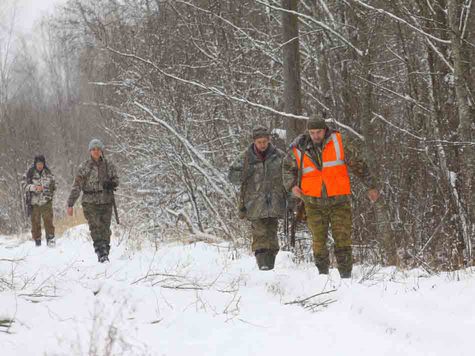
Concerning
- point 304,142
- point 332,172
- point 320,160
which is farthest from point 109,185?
point 332,172

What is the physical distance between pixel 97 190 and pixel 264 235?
9.79 feet

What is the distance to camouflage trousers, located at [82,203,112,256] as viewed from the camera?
8.18m

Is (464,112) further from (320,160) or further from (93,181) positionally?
(93,181)

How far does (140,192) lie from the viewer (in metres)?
13.3

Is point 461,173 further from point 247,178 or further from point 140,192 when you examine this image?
point 140,192

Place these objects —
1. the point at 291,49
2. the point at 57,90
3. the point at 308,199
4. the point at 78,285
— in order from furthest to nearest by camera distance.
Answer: the point at 57,90
the point at 291,49
the point at 308,199
the point at 78,285

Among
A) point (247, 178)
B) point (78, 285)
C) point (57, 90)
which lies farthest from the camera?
point (57, 90)

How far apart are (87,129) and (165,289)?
2762 cm

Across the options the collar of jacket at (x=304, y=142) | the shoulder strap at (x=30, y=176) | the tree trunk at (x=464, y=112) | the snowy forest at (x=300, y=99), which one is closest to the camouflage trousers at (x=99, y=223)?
the snowy forest at (x=300, y=99)

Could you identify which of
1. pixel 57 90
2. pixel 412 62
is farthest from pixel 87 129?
pixel 412 62

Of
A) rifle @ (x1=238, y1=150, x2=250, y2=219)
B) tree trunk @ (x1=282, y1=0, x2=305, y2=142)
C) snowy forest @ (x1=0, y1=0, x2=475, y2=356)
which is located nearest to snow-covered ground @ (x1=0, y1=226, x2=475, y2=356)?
snowy forest @ (x1=0, y1=0, x2=475, y2=356)

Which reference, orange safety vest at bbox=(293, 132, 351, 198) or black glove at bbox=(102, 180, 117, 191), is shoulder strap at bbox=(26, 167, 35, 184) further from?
orange safety vest at bbox=(293, 132, 351, 198)

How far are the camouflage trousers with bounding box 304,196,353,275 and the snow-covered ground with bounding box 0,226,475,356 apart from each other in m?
0.80

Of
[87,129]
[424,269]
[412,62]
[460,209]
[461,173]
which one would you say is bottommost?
[424,269]
